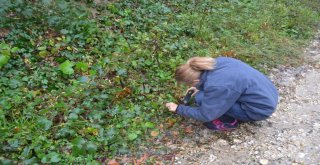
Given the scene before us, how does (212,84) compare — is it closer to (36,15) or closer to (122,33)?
(122,33)

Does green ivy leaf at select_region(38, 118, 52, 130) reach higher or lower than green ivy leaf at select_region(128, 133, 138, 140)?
lower

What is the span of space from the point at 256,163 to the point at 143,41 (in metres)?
3.21

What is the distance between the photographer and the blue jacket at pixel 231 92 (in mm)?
3900

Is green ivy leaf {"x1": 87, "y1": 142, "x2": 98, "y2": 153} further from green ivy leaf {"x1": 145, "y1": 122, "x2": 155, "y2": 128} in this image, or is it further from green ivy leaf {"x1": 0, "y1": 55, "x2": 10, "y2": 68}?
green ivy leaf {"x1": 0, "y1": 55, "x2": 10, "y2": 68}

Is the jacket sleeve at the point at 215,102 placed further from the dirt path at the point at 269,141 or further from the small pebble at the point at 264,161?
the small pebble at the point at 264,161

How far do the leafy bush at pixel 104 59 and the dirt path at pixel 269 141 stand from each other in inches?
22.4

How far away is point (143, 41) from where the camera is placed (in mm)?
6484

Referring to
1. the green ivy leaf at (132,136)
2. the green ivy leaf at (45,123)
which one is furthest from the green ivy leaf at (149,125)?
the green ivy leaf at (45,123)

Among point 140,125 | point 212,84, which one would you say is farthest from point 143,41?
point 212,84

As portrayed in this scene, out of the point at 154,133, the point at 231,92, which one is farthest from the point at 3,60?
the point at 231,92

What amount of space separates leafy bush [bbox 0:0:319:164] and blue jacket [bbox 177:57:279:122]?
788 mm

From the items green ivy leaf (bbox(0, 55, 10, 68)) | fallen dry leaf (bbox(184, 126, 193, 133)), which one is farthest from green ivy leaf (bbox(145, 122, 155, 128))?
green ivy leaf (bbox(0, 55, 10, 68))

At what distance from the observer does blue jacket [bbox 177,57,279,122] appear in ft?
12.8

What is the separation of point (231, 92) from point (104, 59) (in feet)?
7.80
